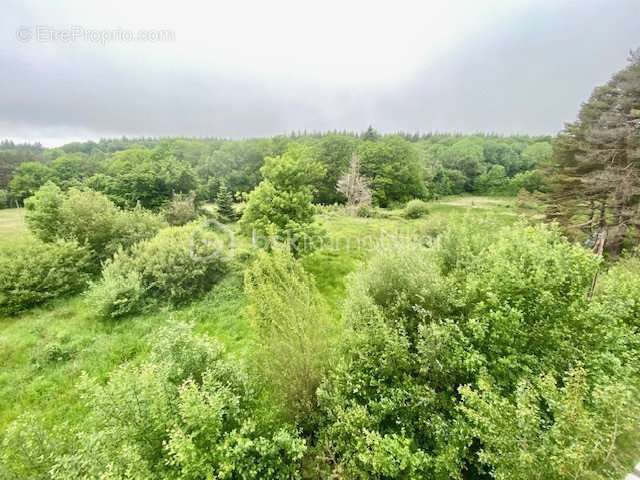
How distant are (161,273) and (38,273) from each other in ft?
22.0

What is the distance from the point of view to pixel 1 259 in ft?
46.1

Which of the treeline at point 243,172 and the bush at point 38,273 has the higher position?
the treeline at point 243,172

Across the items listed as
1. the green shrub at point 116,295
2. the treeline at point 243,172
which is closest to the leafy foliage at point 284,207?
the green shrub at point 116,295

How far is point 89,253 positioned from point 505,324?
840 inches

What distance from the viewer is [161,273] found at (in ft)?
46.1

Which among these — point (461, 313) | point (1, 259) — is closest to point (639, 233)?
point (461, 313)

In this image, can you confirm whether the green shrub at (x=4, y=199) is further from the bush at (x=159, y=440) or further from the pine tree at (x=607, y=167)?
the pine tree at (x=607, y=167)

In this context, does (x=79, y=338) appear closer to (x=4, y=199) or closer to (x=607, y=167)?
(x=607, y=167)

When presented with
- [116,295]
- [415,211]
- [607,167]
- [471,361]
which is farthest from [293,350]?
[415,211]

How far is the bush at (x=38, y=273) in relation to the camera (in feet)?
44.8

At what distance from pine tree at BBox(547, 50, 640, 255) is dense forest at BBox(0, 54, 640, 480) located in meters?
0.12

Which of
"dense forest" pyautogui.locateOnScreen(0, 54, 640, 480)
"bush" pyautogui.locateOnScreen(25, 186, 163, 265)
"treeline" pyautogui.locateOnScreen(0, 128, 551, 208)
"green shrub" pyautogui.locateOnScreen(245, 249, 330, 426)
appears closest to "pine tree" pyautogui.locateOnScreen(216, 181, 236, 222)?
"treeline" pyautogui.locateOnScreen(0, 128, 551, 208)

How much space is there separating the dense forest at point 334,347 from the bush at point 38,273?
0.08 meters

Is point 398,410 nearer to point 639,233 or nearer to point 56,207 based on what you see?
point 639,233
